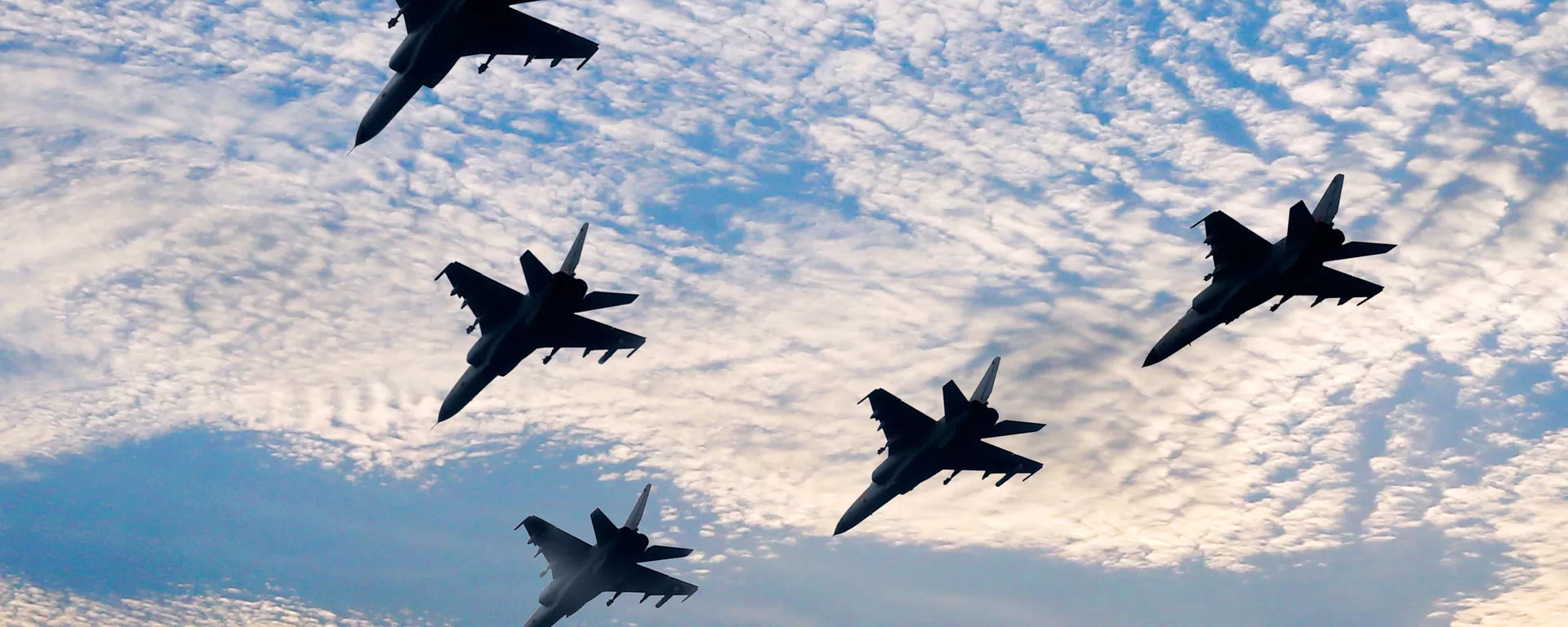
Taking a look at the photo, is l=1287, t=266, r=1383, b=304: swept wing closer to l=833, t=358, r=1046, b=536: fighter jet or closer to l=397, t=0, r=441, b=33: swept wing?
l=833, t=358, r=1046, b=536: fighter jet

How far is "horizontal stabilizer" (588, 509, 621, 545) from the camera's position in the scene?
59344 mm

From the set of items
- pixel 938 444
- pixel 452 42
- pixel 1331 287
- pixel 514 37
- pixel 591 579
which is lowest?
pixel 591 579

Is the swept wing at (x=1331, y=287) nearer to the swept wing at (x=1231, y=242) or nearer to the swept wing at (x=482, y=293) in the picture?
the swept wing at (x=1231, y=242)

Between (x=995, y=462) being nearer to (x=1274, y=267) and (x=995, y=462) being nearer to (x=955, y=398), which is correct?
(x=955, y=398)

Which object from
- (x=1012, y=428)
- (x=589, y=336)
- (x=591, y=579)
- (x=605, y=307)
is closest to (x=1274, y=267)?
(x=1012, y=428)

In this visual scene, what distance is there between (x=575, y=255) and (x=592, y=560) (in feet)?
72.9

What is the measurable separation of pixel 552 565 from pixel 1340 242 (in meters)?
46.5

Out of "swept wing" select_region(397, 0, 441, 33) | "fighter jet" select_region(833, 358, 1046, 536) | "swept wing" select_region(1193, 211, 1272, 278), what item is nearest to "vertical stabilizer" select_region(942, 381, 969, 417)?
"fighter jet" select_region(833, 358, 1046, 536)

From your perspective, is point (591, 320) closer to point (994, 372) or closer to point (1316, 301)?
point (994, 372)

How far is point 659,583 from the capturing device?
67.8 meters

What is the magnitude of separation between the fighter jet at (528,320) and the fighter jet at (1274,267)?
26579 mm

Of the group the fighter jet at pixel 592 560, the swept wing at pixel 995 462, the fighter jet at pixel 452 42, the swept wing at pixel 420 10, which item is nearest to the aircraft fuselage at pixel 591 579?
the fighter jet at pixel 592 560

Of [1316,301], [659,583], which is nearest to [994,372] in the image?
[1316,301]

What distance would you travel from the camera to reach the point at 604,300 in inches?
1886
